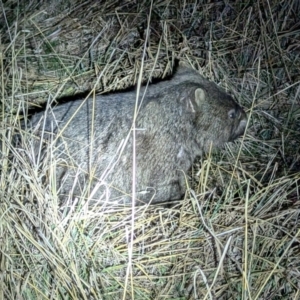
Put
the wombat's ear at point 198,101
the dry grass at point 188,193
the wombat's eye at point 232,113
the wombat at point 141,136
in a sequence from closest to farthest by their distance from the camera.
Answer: the dry grass at point 188,193
the wombat at point 141,136
the wombat's ear at point 198,101
the wombat's eye at point 232,113

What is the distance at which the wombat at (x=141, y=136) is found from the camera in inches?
170

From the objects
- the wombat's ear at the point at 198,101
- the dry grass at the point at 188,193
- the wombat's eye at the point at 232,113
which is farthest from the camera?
the wombat's eye at the point at 232,113

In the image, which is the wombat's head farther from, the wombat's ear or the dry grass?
the dry grass

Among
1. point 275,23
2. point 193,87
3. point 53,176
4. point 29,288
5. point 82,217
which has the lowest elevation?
point 29,288

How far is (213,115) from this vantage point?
4.76m

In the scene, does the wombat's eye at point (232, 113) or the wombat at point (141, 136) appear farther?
the wombat's eye at point (232, 113)

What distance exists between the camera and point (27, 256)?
12.2 ft

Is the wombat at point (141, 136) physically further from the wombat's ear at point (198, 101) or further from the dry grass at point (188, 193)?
the dry grass at point (188, 193)

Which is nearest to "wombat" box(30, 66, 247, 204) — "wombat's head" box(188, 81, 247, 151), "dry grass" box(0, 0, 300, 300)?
"wombat's head" box(188, 81, 247, 151)

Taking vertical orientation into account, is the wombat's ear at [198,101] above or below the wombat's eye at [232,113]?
above

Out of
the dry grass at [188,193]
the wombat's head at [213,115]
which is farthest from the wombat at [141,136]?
the dry grass at [188,193]

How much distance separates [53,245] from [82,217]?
35 centimetres

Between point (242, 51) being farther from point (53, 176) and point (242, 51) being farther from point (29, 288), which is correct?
point (29, 288)

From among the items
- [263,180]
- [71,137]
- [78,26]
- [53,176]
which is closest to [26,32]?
[78,26]
